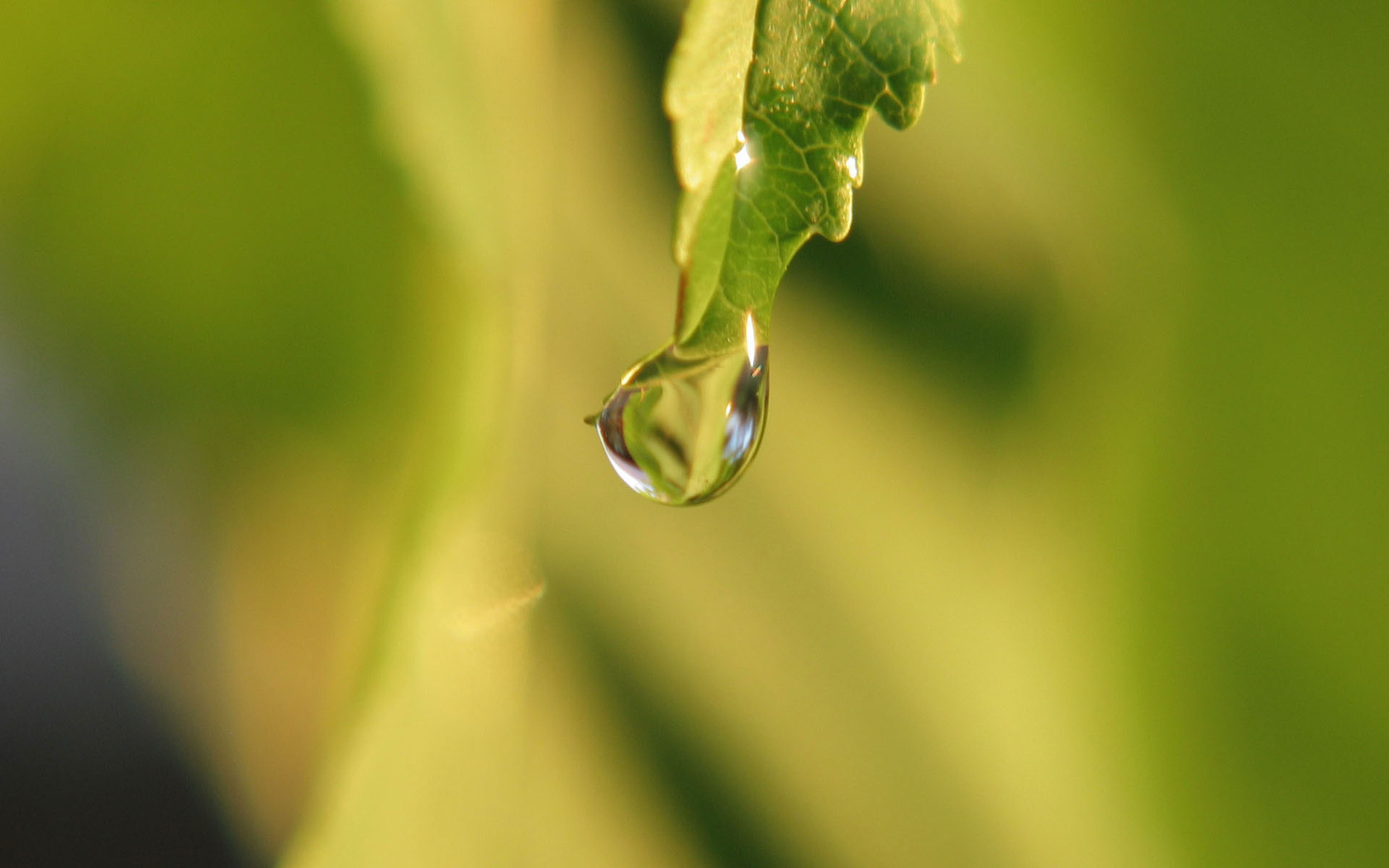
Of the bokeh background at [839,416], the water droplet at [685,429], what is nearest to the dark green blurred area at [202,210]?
the bokeh background at [839,416]

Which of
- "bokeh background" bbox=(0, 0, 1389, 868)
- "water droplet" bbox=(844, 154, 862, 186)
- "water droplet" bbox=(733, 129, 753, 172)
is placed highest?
"bokeh background" bbox=(0, 0, 1389, 868)

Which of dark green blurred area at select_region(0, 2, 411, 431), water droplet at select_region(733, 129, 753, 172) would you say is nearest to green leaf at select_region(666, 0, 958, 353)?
water droplet at select_region(733, 129, 753, 172)

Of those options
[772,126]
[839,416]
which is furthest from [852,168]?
[839,416]

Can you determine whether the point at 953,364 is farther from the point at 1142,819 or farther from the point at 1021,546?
the point at 1142,819

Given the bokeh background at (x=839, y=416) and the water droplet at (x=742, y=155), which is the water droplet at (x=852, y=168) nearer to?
the water droplet at (x=742, y=155)

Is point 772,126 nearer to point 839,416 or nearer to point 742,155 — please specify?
point 742,155

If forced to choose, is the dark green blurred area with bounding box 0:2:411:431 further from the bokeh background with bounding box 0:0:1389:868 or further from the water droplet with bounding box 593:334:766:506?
the water droplet with bounding box 593:334:766:506

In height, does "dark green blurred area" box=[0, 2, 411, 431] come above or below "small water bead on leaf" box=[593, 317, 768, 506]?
above

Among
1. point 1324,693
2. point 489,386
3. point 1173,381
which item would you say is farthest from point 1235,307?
point 489,386
